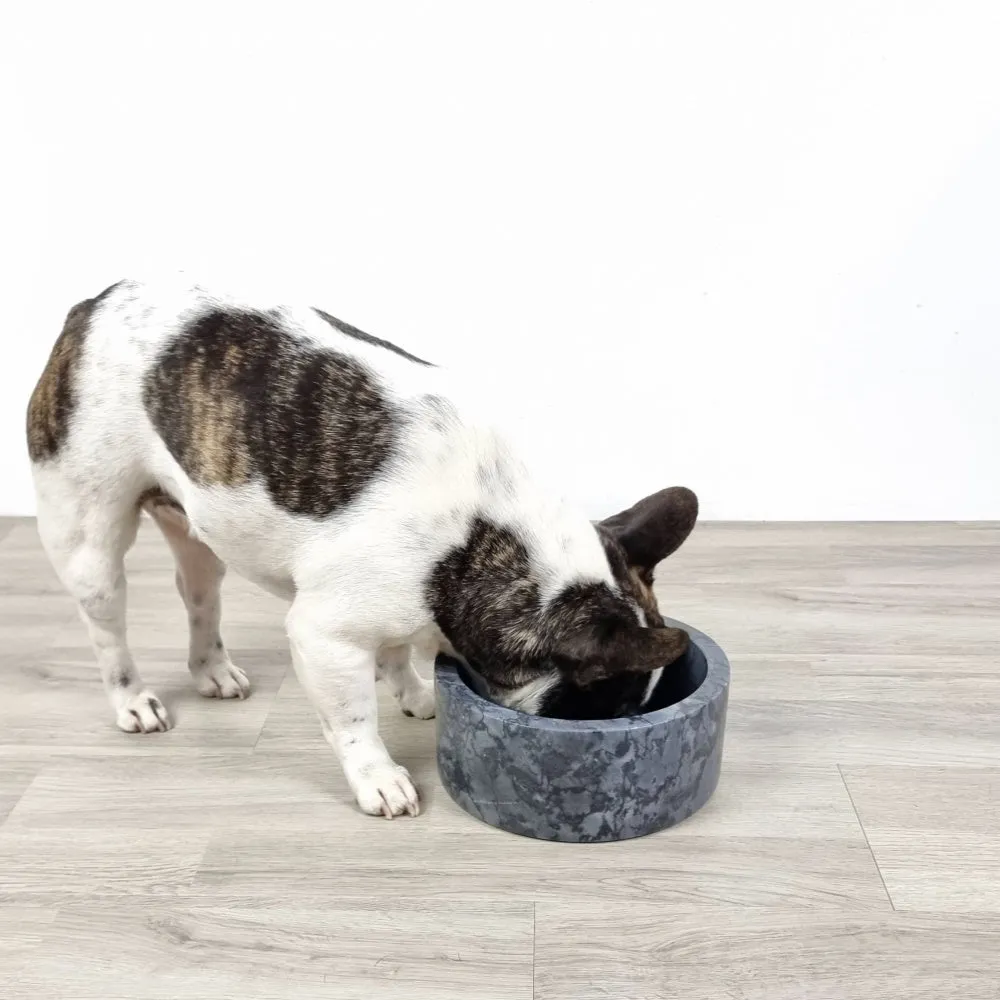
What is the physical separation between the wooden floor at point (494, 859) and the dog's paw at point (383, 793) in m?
0.03

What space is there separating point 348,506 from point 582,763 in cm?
61

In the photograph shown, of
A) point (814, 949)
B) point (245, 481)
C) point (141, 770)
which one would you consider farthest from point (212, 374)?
point (814, 949)

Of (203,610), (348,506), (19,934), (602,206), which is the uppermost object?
(602,206)

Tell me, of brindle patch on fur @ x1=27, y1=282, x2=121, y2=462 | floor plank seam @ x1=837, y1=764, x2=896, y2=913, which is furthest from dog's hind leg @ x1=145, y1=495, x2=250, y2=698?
floor plank seam @ x1=837, y1=764, x2=896, y2=913

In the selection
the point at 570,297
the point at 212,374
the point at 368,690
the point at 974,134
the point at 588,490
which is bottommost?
the point at 588,490

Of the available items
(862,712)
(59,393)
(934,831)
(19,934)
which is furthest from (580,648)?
(59,393)

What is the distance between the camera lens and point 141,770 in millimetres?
2352

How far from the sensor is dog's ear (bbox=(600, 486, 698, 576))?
7.00ft

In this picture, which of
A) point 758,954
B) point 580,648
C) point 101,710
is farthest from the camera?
point 101,710

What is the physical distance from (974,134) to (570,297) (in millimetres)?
1266

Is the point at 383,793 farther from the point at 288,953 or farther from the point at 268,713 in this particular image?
the point at 268,713

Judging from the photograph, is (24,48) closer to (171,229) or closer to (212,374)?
(171,229)

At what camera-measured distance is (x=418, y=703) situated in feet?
8.35

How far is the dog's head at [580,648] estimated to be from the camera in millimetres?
1900
